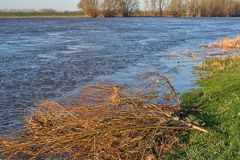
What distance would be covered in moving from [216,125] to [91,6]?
9519 cm

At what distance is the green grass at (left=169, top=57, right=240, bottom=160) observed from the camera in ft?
22.0

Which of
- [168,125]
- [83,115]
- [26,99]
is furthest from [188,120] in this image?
[26,99]

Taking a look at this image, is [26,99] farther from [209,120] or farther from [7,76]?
[209,120]

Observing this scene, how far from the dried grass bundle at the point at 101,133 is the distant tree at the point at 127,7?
96.6m

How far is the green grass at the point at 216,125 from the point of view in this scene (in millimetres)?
6691

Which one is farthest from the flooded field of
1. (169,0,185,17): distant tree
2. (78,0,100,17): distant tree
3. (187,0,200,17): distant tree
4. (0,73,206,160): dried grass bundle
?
(169,0,185,17): distant tree

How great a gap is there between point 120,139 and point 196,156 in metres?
1.37

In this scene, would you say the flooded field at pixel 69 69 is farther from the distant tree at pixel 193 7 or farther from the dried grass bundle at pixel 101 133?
the distant tree at pixel 193 7

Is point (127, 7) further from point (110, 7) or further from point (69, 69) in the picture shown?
point (69, 69)

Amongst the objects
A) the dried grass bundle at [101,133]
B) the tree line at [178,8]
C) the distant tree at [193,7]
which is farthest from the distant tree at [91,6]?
the dried grass bundle at [101,133]

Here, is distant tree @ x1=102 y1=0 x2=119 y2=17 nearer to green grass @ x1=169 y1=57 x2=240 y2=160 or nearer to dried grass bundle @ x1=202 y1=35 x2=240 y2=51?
dried grass bundle @ x1=202 y1=35 x2=240 y2=51

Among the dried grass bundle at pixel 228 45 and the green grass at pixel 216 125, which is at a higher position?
the green grass at pixel 216 125

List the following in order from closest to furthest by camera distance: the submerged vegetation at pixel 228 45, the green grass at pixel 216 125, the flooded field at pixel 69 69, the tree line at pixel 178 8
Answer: the green grass at pixel 216 125, the flooded field at pixel 69 69, the submerged vegetation at pixel 228 45, the tree line at pixel 178 8

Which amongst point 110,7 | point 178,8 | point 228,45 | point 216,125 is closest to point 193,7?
point 178,8
